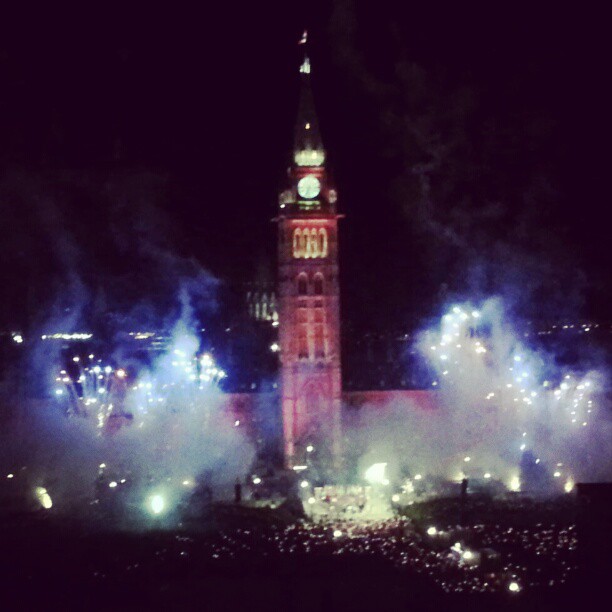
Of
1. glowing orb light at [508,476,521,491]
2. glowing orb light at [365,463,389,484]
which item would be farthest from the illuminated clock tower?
glowing orb light at [508,476,521,491]

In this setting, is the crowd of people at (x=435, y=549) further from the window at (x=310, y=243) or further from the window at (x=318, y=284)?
the window at (x=310, y=243)

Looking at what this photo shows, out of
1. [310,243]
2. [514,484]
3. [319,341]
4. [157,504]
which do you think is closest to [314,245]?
[310,243]

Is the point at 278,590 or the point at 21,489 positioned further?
the point at 21,489

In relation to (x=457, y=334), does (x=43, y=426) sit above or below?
below

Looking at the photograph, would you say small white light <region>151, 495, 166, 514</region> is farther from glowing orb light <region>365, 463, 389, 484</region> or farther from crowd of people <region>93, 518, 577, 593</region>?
glowing orb light <region>365, 463, 389, 484</region>

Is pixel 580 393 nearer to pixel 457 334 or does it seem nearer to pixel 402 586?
pixel 457 334

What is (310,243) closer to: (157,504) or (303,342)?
(303,342)

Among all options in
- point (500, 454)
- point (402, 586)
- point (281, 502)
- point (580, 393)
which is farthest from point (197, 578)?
point (580, 393)
